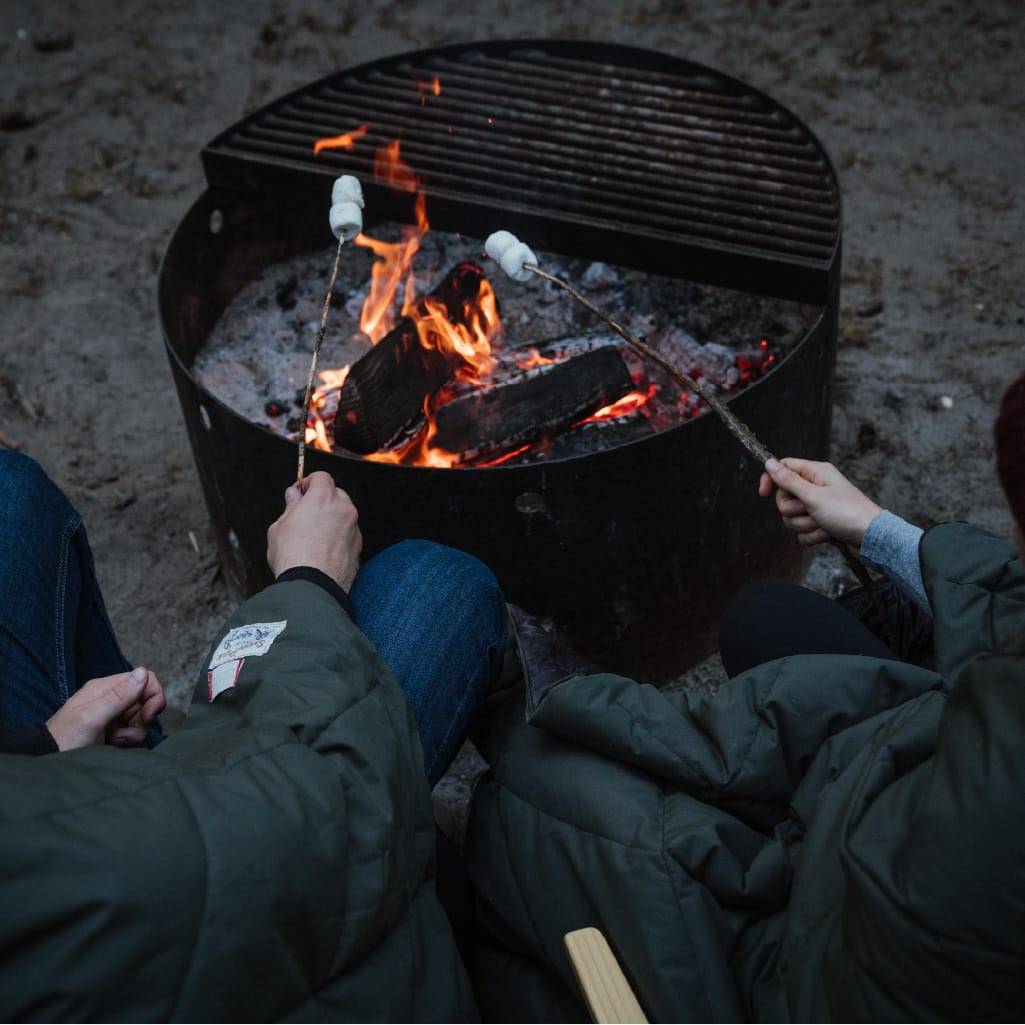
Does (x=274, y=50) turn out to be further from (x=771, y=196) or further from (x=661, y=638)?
(x=661, y=638)

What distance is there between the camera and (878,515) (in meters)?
1.79

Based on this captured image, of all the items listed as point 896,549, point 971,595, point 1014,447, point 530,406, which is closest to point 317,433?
point 530,406

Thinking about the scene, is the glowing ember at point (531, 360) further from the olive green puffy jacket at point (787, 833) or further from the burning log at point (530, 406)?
the olive green puffy jacket at point (787, 833)

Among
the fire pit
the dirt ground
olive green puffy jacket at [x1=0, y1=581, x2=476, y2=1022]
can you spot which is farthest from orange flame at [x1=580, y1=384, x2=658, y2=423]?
olive green puffy jacket at [x1=0, y1=581, x2=476, y2=1022]

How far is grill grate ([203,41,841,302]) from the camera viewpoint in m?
2.39

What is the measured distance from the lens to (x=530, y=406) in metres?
2.50

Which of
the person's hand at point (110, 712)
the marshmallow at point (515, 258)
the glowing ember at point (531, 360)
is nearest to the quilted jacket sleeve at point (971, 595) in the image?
the marshmallow at point (515, 258)

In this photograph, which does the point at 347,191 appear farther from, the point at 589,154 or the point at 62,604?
the point at 62,604

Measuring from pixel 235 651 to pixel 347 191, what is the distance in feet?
4.03

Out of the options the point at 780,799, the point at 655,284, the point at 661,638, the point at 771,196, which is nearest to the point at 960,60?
the point at 655,284

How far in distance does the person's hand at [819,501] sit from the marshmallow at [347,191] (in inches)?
43.5

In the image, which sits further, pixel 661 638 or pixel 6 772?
pixel 661 638

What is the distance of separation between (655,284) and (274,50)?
286 cm

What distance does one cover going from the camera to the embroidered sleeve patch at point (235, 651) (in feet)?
4.92
